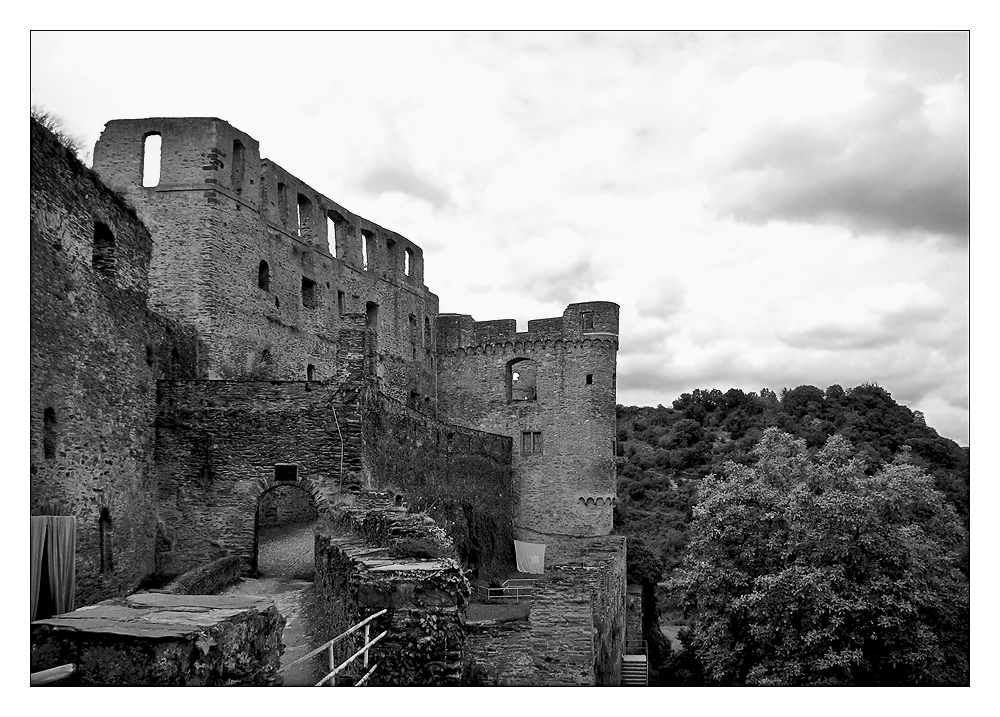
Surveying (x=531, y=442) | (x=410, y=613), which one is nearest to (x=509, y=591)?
(x=531, y=442)

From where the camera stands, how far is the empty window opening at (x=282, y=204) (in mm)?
24438

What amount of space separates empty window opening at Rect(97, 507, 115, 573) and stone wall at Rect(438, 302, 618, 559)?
704 inches

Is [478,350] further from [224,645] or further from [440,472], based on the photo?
[224,645]

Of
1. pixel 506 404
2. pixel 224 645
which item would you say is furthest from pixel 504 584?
pixel 224 645

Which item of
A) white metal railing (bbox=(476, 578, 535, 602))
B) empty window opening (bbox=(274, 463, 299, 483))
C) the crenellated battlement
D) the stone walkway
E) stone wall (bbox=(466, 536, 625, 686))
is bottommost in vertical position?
white metal railing (bbox=(476, 578, 535, 602))

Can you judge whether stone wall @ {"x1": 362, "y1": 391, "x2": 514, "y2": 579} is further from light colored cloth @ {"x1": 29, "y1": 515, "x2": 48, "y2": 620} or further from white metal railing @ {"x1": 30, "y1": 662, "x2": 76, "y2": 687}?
white metal railing @ {"x1": 30, "y1": 662, "x2": 76, "y2": 687}

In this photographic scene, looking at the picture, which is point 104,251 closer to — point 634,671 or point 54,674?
point 54,674

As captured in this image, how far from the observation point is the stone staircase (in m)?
16.2

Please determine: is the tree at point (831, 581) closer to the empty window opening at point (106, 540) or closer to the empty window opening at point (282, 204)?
the empty window opening at point (106, 540)

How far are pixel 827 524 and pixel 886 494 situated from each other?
1299 millimetres

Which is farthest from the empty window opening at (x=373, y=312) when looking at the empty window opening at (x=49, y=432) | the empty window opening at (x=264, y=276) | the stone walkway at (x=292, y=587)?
the empty window opening at (x=49, y=432)

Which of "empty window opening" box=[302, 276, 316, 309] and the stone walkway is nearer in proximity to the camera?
the stone walkway

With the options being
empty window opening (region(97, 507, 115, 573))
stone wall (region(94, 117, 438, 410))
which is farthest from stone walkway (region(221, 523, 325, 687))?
stone wall (region(94, 117, 438, 410))

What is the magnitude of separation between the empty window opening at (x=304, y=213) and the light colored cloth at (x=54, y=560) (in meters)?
17.6
